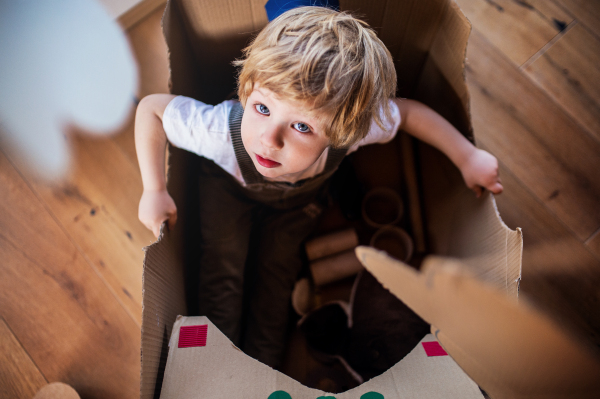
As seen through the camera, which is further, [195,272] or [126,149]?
[126,149]

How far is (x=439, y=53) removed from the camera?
58cm

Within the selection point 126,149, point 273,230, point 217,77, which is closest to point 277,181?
point 273,230

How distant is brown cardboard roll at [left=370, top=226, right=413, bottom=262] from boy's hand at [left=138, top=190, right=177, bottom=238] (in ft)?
1.38

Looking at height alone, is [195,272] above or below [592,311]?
above

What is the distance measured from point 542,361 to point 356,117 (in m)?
0.31

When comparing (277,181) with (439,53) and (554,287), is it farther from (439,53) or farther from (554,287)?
(554,287)

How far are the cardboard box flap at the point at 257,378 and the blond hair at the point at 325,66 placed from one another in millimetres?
285

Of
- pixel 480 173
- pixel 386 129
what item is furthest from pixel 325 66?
pixel 480 173

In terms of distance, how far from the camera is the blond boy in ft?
1.34

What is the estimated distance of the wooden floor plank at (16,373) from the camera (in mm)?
698

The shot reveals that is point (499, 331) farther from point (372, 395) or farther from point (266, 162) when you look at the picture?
point (266, 162)

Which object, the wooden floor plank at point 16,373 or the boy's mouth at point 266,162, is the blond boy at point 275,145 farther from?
the wooden floor plank at point 16,373

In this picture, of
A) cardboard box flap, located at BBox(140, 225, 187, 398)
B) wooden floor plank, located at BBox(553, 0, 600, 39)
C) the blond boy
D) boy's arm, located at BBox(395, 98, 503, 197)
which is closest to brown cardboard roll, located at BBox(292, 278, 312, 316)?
the blond boy

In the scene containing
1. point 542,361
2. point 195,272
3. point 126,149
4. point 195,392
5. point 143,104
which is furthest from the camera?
point 126,149
